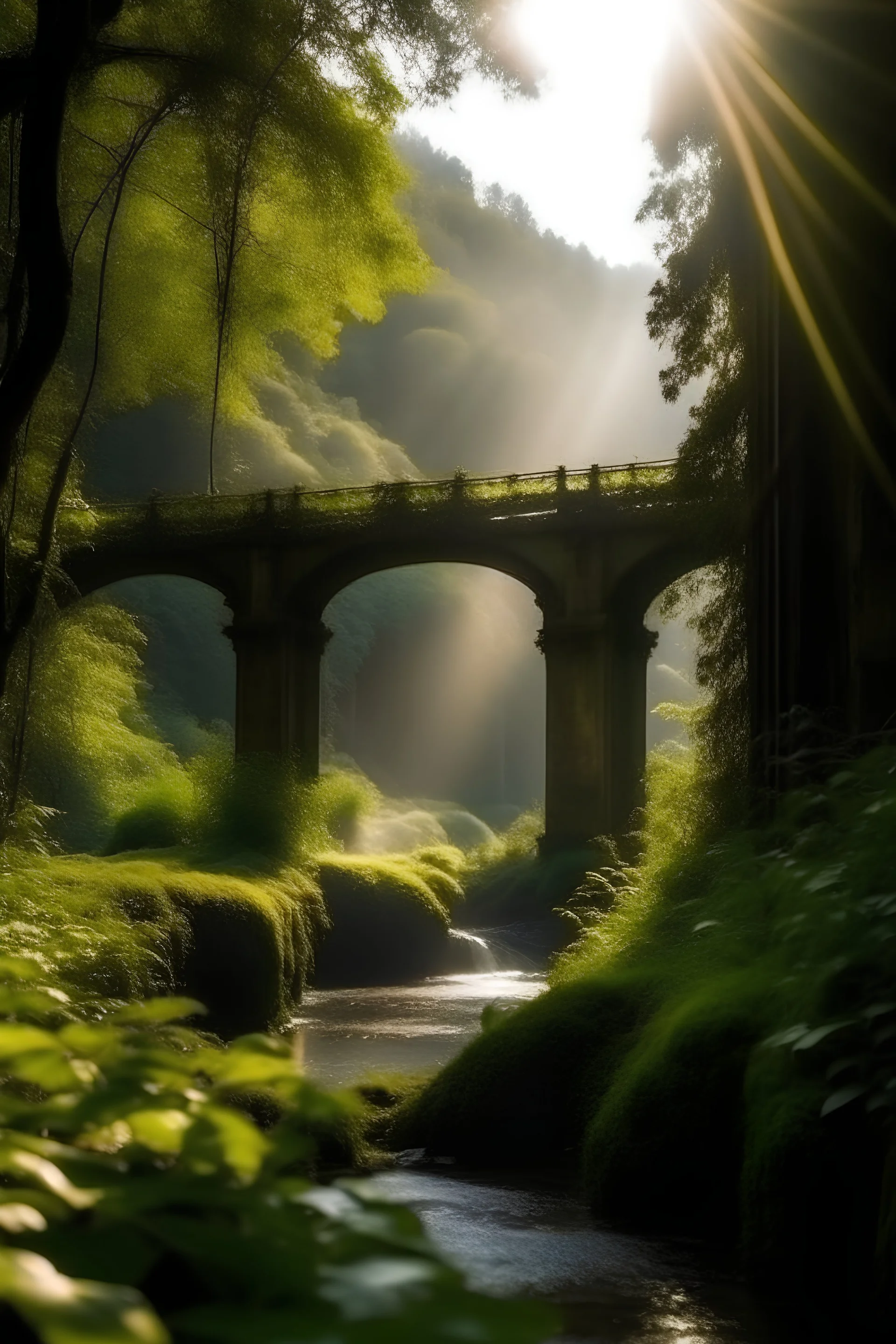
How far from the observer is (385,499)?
23.6 m

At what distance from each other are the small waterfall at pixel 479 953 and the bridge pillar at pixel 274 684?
5698 mm

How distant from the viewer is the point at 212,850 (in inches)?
575

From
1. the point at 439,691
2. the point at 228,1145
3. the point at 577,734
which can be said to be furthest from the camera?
the point at 439,691

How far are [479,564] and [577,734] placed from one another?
3.22 metres

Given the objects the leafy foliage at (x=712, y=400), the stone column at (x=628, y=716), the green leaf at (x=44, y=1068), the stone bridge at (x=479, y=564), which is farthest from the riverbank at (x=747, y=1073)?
the stone column at (x=628, y=716)

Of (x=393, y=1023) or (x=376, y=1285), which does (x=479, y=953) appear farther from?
(x=376, y=1285)

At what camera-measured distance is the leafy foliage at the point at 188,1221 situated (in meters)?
0.63

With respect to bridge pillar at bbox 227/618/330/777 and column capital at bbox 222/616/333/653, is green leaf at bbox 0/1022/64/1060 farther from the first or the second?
column capital at bbox 222/616/333/653

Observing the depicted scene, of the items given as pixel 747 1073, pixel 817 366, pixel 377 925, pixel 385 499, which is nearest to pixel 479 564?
pixel 385 499

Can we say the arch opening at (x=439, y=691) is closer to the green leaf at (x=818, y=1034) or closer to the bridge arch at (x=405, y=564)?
the bridge arch at (x=405, y=564)

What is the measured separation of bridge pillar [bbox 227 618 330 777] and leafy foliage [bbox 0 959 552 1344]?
22885 mm

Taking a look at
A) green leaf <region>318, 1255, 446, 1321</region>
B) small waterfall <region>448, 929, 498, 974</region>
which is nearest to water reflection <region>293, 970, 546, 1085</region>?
small waterfall <region>448, 929, 498, 974</region>

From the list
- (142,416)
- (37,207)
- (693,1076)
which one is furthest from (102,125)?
(142,416)

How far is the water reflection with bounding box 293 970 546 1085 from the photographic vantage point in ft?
32.3
